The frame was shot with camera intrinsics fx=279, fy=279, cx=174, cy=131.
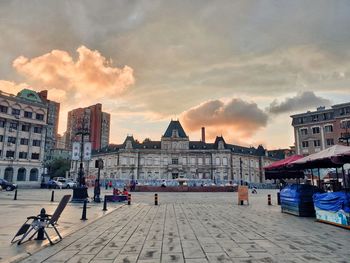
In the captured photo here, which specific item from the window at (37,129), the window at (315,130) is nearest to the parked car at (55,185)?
the window at (37,129)

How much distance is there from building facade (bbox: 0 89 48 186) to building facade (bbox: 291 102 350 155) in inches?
2240

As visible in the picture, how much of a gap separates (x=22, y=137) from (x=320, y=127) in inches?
2458

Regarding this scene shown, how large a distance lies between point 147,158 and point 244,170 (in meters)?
31.3

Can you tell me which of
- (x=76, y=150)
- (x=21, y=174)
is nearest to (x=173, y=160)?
(x=21, y=174)

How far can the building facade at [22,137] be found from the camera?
5456cm

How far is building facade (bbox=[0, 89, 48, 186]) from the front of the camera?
54.6 metres

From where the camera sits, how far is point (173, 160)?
3371 inches

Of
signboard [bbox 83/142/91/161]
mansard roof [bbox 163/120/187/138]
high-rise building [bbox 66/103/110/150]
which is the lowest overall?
signboard [bbox 83/142/91/161]

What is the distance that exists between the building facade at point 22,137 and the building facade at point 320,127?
56900 mm

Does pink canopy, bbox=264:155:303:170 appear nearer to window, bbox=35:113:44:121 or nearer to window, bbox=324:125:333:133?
window, bbox=324:125:333:133

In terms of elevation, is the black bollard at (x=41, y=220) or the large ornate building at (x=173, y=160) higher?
the large ornate building at (x=173, y=160)

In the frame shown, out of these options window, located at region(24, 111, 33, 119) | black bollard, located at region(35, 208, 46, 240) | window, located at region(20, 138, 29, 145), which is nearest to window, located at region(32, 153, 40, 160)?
window, located at region(20, 138, 29, 145)

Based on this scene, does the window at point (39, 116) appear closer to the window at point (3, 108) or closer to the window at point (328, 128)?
the window at point (3, 108)

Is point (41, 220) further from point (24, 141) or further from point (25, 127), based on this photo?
point (25, 127)
